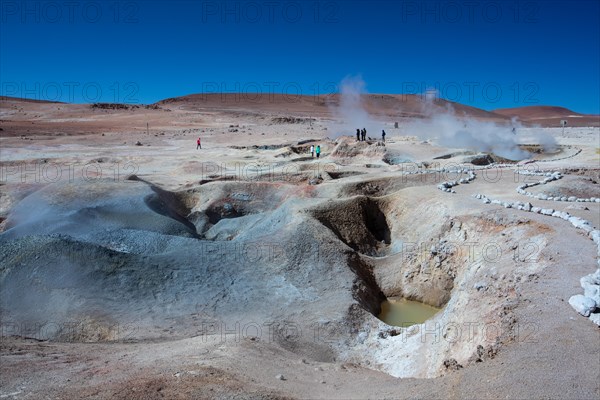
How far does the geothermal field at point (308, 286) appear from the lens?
5.15 meters

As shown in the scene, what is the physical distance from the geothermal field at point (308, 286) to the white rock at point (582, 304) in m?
0.02

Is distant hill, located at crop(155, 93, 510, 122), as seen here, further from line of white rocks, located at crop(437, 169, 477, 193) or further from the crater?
the crater

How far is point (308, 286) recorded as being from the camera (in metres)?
9.92

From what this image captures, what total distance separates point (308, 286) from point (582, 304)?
17.5 ft

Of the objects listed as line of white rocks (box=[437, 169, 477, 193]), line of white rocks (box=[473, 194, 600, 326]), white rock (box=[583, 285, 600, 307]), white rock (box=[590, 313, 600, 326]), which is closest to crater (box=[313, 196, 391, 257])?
line of white rocks (box=[437, 169, 477, 193])

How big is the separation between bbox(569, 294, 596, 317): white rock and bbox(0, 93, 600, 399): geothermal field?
0.02 m

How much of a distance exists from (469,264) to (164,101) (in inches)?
3600

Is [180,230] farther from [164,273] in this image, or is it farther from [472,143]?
[472,143]

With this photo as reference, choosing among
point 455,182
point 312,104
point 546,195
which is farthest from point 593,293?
point 312,104

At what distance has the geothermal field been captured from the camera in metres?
5.15

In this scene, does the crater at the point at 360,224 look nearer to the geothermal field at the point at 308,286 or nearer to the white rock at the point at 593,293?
the geothermal field at the point at 308,286

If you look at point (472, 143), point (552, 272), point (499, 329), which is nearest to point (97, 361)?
point (499, 329)

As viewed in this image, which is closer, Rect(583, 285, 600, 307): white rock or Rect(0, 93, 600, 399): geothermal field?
Rect(0, 93, 600, 399): geothermal field

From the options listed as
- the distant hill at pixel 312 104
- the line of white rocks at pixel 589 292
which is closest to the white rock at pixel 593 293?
the line of white rocks at pixel 589 292
